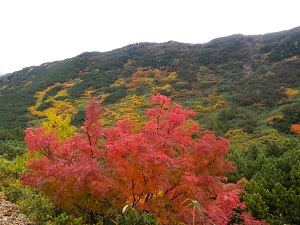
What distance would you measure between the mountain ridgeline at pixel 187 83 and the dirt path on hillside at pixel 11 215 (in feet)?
44.2

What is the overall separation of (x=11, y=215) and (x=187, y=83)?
2607 centimetres

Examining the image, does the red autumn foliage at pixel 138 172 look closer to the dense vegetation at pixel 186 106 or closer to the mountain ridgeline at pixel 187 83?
the dense vegetation at pixel 186 106

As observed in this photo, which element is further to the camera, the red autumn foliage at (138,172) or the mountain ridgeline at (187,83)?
the mountain ridgeline at (187,83)

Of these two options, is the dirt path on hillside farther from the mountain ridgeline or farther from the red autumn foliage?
the mountain ridgeline

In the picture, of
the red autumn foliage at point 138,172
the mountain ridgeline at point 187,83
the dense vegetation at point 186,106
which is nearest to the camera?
the red autumn foliage at point 138,172

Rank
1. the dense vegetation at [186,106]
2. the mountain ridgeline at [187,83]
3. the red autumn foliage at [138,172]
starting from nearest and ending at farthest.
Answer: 1. the red autumn foliage at [138,172]
2. the dense vegetation at [186,106]
3. the mountain ridgeline at [187,83]

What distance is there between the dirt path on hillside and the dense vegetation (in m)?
0.20

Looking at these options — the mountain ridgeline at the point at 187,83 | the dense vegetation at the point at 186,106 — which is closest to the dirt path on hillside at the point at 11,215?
the dense vegetation at the point at 186,106

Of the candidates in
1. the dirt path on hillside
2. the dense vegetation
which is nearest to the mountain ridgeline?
the dense vegetation

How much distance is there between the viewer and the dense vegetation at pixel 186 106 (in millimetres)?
6395

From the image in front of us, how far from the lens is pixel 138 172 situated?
4.93 metres

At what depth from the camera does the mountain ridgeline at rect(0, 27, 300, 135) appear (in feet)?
67.7

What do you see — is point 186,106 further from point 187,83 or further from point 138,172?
point 138,172

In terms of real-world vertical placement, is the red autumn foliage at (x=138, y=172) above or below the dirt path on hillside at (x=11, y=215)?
above
